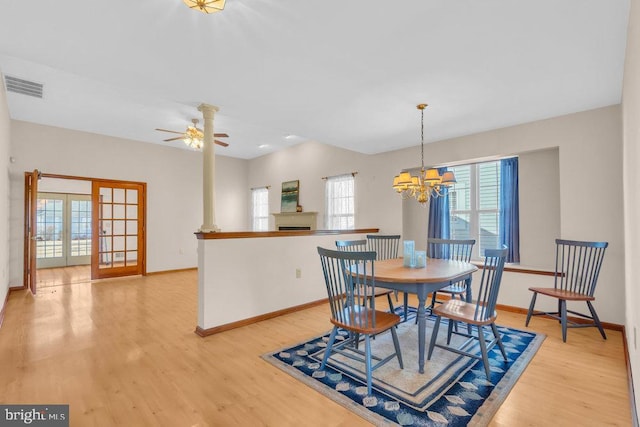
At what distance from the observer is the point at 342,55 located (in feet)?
7.61

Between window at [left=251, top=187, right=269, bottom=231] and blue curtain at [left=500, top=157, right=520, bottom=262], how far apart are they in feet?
17.6

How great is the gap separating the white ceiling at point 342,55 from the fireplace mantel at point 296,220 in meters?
3.04

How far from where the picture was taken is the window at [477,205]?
14.6 ft

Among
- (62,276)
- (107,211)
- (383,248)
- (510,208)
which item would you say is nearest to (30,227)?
(107,211)

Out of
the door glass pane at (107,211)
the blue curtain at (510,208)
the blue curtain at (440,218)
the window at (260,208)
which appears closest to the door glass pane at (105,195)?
the door glass pane at (107,211)

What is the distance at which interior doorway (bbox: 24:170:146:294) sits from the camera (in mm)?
5117

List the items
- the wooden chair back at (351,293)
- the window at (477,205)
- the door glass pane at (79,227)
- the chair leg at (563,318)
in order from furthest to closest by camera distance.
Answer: the door glass pane at (79,227) → the window at (477,205) → the chair leg at (563,318) → the wooden chair back at (351,293)

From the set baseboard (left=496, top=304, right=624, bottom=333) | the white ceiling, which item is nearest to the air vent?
the white ceiling

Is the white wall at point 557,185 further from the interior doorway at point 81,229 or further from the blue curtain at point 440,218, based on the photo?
the interior doorway at point 81,229

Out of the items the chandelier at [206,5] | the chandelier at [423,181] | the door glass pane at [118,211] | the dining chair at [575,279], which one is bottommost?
the dining chair at [575,279]

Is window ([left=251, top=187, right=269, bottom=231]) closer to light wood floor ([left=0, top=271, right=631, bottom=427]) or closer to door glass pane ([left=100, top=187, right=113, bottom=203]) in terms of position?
door glass pane ([left=100, top=187, right=113, bottom=203])

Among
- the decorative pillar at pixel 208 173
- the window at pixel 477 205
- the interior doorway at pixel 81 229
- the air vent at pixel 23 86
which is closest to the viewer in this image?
the air vent at pixel 23 86

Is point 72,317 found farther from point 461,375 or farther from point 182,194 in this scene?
point 461,375

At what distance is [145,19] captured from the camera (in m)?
1.89
